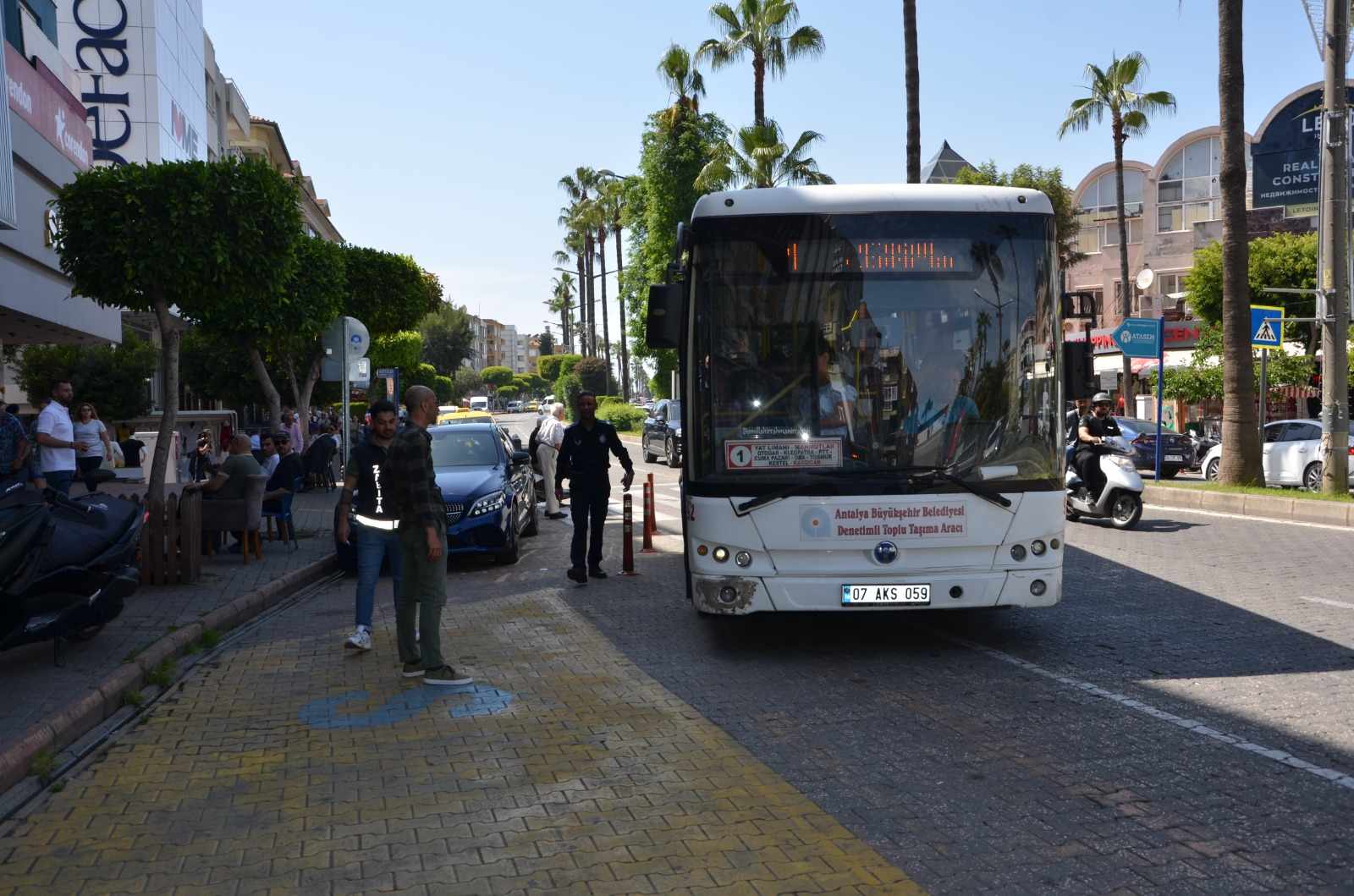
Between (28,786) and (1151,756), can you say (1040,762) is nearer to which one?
(1151,756)

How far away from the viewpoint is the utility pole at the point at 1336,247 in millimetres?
18047

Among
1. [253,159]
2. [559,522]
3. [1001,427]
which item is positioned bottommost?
[559,522]

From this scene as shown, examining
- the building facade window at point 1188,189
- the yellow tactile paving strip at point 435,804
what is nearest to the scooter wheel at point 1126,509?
the yellow tactile paving strip at point 435,804

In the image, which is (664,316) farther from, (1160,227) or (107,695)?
(1160,227)

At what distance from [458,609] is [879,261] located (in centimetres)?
487

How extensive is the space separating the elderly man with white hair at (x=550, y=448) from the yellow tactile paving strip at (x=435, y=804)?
437 inches

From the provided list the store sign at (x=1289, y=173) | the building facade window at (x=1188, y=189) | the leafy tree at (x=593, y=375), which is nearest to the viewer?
the store sign at (x=1289, y=173)

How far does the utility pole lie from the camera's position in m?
18.0

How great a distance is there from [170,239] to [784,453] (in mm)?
7443

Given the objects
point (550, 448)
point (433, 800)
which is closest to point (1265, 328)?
point (550, 448)

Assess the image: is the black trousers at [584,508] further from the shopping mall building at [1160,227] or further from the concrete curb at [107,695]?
the shopping mall building at [1160,227]

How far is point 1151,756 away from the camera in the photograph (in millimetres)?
5438

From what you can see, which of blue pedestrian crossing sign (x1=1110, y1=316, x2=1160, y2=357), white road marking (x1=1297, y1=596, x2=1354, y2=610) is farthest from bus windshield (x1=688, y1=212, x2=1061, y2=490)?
blue pedestrian crossing sign (x1=1110, y1=316, x2=1160, y2=357)

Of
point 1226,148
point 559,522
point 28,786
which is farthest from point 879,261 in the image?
point 1226,148
